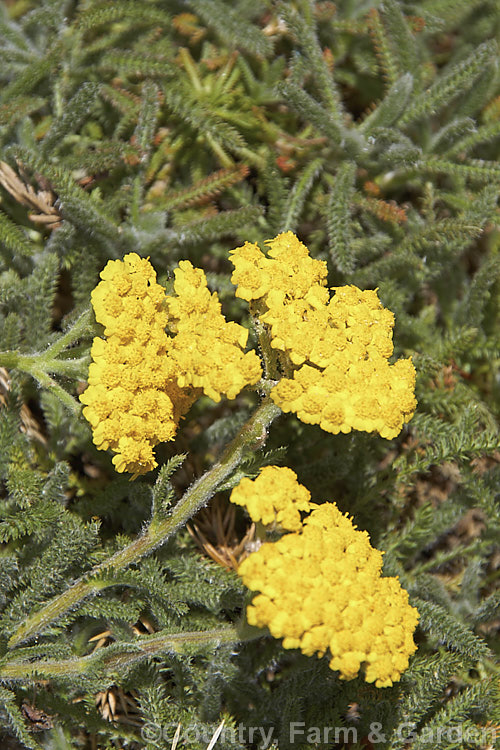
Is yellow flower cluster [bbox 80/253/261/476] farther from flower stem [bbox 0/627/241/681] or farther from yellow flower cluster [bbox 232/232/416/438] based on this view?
flower stem [bbox 0/627/241/681]

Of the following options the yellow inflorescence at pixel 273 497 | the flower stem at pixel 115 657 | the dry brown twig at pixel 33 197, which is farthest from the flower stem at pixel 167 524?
the dry brown twig at pixel 33 197

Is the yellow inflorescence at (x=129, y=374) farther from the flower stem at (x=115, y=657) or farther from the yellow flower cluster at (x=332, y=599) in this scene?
the flower stem at (x=115, y=657)

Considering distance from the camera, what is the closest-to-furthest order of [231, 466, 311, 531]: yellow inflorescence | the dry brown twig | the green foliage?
[231, 466, 311, 531]: yellow inflorescence
the green foliage
the dry brown twig

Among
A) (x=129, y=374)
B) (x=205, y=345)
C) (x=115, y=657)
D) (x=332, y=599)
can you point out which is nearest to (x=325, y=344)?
(x=205, y=345)

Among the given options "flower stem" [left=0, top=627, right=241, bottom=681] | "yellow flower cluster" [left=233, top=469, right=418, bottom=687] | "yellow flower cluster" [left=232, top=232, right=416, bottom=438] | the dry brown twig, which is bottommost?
"flower stem" [left=0, top=627, right=241, bottom=681]

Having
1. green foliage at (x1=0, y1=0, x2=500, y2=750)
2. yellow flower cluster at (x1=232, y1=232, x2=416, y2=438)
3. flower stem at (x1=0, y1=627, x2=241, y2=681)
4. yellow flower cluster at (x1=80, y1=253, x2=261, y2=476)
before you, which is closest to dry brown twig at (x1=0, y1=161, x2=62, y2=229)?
green foliage at (x1=0, y1=0, x2=500, y2=750)

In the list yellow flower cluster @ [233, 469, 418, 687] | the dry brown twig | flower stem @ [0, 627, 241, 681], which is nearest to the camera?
yellow flower cluster @ [233, 469, 418, 687]

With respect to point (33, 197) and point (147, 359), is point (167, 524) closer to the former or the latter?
point (147, 359)

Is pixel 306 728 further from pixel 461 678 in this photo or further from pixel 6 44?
pixel 6 44
